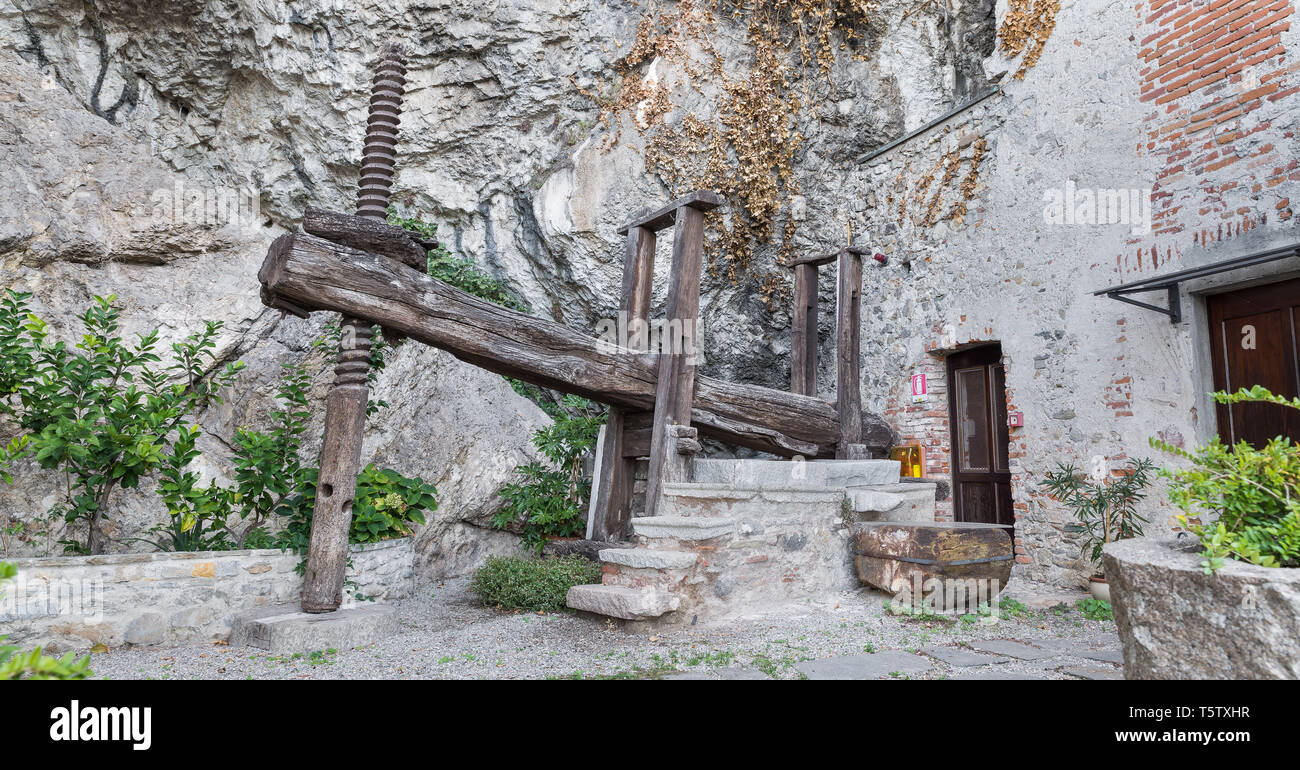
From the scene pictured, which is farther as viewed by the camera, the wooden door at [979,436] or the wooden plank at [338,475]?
the wooden door at [979,436]

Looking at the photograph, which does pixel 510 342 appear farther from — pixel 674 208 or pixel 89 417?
pixel 89 417

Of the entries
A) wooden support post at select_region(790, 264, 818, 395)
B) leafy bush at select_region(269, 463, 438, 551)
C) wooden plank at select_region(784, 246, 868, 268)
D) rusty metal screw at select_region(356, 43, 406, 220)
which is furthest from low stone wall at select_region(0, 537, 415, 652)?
wooden plank at select_region(784, 246, 868, 268)

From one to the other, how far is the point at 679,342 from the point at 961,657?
8.43ft

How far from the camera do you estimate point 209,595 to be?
13.6 feet

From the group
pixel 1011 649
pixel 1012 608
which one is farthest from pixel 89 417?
pixel 1012 608

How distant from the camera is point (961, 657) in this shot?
354 centimetres

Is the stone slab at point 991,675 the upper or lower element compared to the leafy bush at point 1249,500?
lower

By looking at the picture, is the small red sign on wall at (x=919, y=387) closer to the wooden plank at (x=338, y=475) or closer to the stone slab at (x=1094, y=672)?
the stone slab at (x=1094, y=672)

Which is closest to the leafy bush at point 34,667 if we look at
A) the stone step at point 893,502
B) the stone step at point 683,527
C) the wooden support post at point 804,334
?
the stone step at point 683,527

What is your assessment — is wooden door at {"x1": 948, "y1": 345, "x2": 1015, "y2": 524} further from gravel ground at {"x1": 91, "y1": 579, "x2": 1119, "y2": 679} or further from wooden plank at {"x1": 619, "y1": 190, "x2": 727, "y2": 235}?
wooden plank at {"x1": 619, "y1": 190, "x2": 727, "y2": 235}

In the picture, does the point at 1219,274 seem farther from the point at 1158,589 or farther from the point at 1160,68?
the point at 1158,589

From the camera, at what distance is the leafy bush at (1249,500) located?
79.7 inches

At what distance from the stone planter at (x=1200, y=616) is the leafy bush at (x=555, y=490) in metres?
4.19
